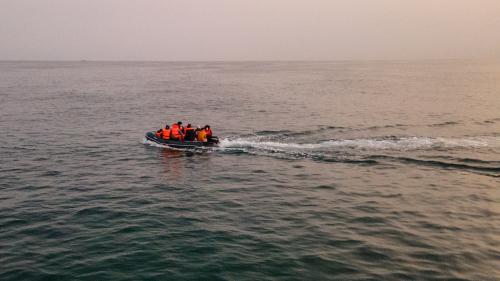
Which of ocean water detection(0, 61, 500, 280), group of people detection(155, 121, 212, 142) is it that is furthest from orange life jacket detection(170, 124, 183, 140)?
ocean water detection(0, 61, 500, 280)

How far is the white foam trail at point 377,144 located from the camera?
35406mm

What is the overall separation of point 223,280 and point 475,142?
99.7 ft

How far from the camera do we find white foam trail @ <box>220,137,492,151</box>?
3541 centimetres

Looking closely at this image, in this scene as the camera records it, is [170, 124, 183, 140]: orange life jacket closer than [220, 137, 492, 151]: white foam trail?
No

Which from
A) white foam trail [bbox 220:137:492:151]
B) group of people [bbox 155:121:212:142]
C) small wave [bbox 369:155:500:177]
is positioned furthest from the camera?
group of people [bbox 155:121:212:142]

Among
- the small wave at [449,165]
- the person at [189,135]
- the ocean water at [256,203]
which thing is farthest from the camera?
the person at [189,135]

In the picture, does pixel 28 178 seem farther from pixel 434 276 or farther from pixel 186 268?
pixel 434 276

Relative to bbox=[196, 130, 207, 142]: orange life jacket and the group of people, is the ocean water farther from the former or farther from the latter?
the group of people

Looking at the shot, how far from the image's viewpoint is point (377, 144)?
3612cm

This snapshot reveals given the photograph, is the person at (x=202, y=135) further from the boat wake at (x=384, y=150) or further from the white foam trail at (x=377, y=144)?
the white foam trail at (x=377, y=144)

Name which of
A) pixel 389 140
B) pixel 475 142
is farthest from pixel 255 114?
pixel 475 142

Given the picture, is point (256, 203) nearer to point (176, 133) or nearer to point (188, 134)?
point (188, 134)

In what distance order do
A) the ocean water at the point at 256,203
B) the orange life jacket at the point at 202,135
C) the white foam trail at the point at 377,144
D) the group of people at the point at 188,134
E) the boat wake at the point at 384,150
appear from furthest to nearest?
the group of people at the point at 188,134, the orange life jacket at the point at 202,135, the white foam trail at the point at 377,144, the boat wake at the point at 384,150, the ocean water at the point at 256,203

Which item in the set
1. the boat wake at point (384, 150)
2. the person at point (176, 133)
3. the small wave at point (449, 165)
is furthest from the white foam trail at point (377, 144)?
the person at point (176, 133)
